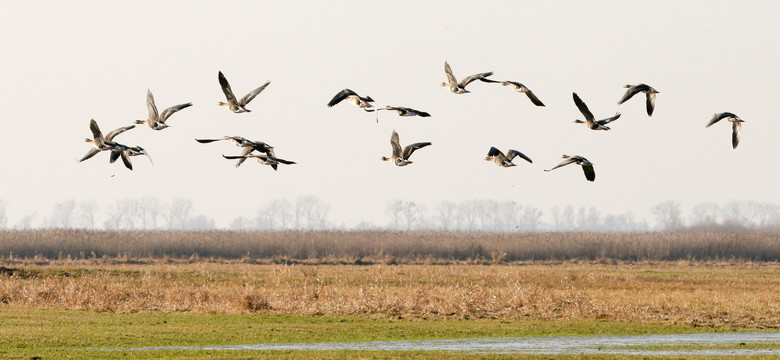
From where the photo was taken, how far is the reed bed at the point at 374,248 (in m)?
76.2

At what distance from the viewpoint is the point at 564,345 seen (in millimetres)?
29234

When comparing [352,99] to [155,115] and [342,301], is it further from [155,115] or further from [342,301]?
[342,301]

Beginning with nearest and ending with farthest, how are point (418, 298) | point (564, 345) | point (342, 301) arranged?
point (564, 345)
point (342, 301)
point (418, 298)

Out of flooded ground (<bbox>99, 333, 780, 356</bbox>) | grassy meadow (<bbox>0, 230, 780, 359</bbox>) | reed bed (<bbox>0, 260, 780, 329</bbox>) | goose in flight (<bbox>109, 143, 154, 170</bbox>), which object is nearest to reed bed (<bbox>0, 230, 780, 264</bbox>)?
grassy meadow (<bbox>0, 230, 780, 359</bbox>)

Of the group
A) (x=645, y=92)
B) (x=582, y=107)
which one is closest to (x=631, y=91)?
(x=645, y=92)

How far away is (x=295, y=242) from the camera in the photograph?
79750 mm

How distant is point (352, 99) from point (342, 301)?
16397mm

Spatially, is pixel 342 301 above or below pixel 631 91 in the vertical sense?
below

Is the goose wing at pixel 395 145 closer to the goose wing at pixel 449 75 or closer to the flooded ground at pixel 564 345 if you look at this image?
the goose wing at pixel 449 75

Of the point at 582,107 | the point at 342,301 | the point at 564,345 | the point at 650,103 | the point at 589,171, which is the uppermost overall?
the point at 650,103

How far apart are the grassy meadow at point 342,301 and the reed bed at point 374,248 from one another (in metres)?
0.59

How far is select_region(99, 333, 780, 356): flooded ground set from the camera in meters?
27.6

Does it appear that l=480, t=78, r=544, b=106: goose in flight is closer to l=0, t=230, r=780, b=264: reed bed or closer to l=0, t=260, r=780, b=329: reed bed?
l=0, t=260, r=780, b=329: reed bed

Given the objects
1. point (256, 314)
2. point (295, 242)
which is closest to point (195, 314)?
point (256, 314)
